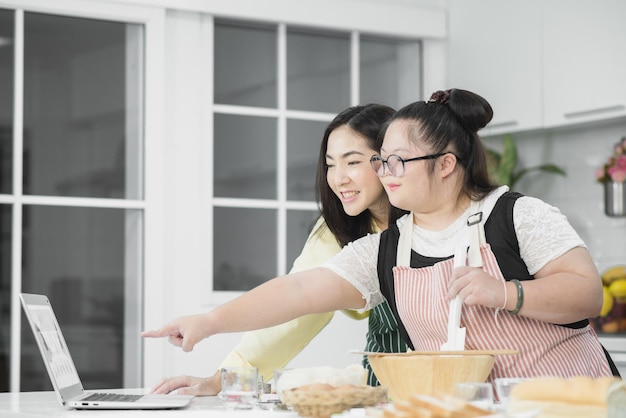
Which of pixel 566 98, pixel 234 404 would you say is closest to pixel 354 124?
pixel 234 404

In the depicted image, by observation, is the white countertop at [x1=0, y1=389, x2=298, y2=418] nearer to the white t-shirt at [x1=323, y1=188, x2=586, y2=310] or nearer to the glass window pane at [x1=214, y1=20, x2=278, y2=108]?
→ the white t-shirt at [x1=323, y1=188, x2=586, y2=310]

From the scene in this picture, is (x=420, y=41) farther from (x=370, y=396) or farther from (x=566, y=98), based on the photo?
(x=370, y=396)

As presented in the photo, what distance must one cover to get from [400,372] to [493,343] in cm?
44

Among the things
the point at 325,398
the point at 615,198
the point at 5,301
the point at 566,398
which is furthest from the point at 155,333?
the point at 615,198

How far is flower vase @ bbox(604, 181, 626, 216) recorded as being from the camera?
12.8ft

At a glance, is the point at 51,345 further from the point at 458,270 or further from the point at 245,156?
the point at 245,156

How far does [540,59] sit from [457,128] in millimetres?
2188

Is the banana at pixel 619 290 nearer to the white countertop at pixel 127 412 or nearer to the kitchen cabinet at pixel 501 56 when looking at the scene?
the kitchen cabinet at pixel 501 56

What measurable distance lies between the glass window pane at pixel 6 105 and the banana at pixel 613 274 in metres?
2.25

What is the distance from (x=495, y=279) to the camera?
1.77m

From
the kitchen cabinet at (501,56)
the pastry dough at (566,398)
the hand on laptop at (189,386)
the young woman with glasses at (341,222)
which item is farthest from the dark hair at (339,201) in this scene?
the kitchen cabinet at (501,56)

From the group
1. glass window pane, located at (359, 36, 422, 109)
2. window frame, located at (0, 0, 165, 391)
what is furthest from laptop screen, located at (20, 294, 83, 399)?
glass window pane, located at (359, 36, 422, 109)

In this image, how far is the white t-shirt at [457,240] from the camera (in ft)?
6.23

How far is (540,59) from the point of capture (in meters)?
4.12
